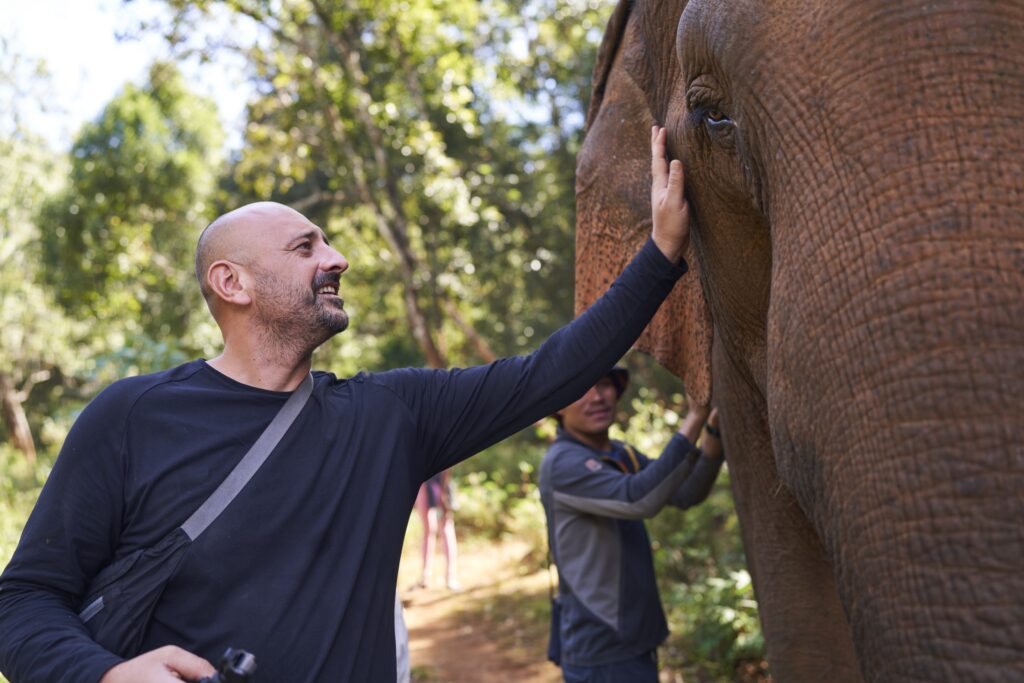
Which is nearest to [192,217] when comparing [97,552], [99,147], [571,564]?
[99,147]

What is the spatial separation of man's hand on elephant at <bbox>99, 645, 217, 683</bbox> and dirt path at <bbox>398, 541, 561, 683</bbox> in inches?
234

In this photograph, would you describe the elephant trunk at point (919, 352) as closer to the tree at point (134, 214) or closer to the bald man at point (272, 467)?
the bald man at point (272, 467)

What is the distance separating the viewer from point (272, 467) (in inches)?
95.3

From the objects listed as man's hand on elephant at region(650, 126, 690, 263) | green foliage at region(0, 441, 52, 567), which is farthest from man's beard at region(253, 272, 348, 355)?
green foliage at region(0, 441, 52, 567)

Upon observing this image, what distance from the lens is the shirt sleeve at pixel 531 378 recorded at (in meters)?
2.77

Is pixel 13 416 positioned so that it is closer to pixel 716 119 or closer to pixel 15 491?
pixel 15 491

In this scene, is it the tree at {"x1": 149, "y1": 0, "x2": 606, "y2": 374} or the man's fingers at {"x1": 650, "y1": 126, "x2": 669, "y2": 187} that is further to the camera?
the tree at {"x1": 149, "y1": 0, "x2": 606, "y2": 374}

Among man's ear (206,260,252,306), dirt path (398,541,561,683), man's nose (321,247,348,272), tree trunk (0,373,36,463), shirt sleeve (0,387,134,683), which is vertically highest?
tree trunk (0,373,36,463)

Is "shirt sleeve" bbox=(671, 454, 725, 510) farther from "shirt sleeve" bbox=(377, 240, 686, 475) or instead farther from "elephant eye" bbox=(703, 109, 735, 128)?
"elephant eye" bbox=(703, 109, 735, 128)

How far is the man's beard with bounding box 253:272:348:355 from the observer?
2611 mm


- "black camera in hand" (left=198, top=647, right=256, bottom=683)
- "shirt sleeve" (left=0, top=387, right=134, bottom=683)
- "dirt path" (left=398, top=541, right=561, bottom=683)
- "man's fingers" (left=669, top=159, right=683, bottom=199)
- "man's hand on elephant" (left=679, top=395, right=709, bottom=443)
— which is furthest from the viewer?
"dirt path" (left=398, top=541, right=561, bottom=683)

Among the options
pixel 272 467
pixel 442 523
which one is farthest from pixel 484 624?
pixel 272 467

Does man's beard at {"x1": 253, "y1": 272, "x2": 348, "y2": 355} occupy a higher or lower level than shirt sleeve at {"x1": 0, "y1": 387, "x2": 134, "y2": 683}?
higher

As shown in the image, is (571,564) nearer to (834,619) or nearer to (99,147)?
(834,619)
